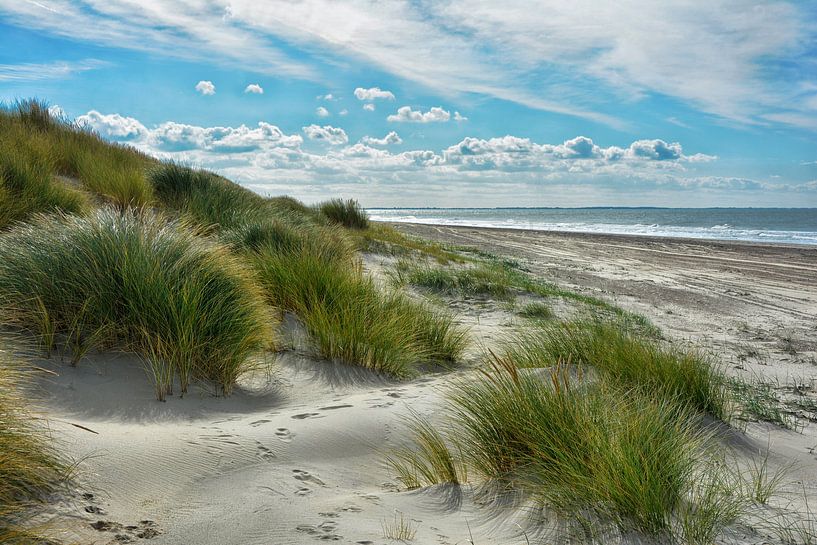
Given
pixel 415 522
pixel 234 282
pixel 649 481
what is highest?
pixel 234 282

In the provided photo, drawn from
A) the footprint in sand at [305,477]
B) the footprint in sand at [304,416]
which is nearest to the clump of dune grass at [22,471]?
the footprint in sand at [305,477]

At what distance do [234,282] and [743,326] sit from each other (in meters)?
7.35

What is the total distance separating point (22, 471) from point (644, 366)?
3.68 metres

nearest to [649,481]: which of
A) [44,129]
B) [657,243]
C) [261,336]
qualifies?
[261,336]

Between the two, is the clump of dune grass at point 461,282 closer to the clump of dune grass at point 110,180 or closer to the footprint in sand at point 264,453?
the clump of dune grass at point 110,180

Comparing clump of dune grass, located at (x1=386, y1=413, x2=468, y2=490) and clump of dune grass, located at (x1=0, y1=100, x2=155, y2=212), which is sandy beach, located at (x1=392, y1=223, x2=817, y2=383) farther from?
clump of dune grass, located at (x1=0, y1=100, x2=155, y2=212)

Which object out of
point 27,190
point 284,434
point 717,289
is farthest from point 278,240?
point 717,289

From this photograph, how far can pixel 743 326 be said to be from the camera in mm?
8523

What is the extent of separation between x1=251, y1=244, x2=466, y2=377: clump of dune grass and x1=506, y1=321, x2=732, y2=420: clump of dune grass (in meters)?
0.98

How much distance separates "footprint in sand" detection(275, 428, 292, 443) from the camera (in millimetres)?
3305

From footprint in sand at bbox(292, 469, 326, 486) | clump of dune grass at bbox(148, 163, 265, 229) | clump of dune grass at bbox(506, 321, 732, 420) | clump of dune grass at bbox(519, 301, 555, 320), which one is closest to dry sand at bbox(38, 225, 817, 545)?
footprint in sand at bbox(292, 469, 326, 486)

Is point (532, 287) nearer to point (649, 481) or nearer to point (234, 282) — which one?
point (234, 282)

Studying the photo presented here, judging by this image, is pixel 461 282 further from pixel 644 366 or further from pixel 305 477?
pixel 305 477

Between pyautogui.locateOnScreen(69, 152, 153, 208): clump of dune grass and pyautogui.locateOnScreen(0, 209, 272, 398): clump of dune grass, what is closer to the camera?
pyautogui.locateOnScreen(0, 209, 272, 398): clump of dune grass
